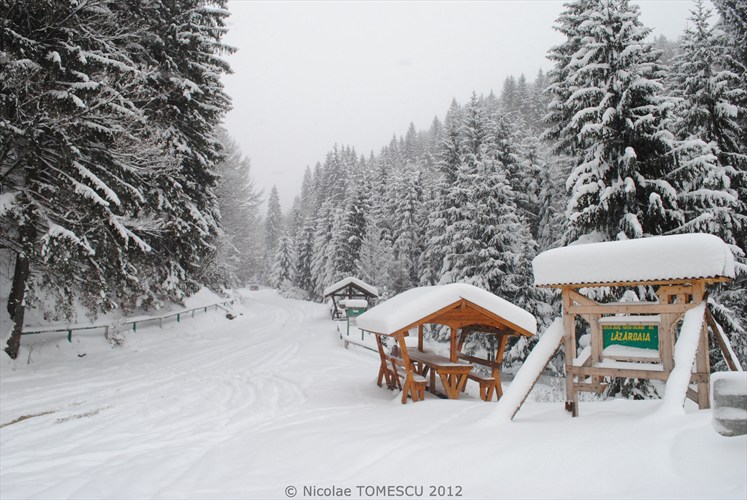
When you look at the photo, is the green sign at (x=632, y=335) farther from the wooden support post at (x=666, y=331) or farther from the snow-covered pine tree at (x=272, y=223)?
the snow-covered pine tree at (x=272, y=223)

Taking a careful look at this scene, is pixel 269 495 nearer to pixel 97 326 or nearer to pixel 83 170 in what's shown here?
pixel 83 170

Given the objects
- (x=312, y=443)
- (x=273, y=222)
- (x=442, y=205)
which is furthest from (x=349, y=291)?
(x=273, y=222)

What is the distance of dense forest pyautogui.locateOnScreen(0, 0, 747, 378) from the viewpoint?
11281 mm

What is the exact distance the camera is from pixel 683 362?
15.7 ft

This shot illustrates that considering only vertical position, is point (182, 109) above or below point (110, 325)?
above

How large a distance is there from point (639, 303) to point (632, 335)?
1.54 ft

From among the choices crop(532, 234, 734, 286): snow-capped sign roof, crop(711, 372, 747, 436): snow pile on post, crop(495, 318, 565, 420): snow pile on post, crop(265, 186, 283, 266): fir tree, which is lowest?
crop(495, 318, 565, 420): snow pile on post

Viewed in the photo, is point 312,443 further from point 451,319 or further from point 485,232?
point 485,232

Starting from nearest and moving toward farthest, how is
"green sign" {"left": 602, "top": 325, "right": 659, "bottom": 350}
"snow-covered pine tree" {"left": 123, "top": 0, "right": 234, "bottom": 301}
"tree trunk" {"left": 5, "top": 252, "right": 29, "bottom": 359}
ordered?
"green sign" {"left": 602, "top": 325, "right": 659, "bottom": 350}, "tree trunk" {"left": 5, "top": 252, "right": 29, "bottom": 359}, "snow-covered pine tree" {"left": 123, "top": 0, "right": 234, "bottom": 301}

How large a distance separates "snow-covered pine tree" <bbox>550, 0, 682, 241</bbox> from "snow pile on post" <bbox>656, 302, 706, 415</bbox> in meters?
8.30

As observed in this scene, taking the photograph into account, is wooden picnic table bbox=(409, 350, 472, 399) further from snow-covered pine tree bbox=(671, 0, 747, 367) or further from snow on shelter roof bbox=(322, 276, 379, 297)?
snow on shelter roof bbox=(322, 276, 379, 297)

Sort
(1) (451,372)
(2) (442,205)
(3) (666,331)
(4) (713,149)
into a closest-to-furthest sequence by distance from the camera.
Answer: (3) (666,331)
(1) (451,372)
(4) (713,149)
(2) (442,205)

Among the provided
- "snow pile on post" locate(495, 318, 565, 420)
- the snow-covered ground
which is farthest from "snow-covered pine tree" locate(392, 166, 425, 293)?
"snow pile on post" locate(495, 318, 565, 420)

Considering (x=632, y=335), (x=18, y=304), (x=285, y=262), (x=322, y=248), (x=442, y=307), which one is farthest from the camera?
(x=285, y=262)
